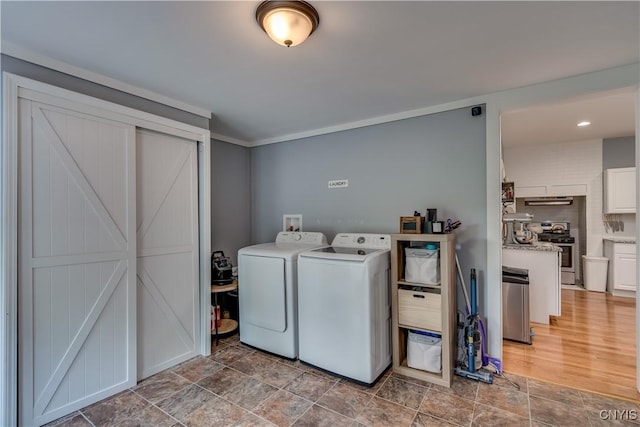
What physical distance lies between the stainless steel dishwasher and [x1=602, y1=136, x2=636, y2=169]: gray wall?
3.28m

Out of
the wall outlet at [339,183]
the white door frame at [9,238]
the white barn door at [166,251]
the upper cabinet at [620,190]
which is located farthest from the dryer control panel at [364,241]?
the upper cabinet at [620,190]

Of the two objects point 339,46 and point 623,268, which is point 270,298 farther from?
point 623,268

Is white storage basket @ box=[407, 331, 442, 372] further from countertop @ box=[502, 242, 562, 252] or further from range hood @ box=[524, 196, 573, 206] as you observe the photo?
range hood @ box=[524, 196, 573, 206]

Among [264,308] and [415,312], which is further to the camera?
[264,308]

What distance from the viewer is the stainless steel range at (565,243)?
17.2ft

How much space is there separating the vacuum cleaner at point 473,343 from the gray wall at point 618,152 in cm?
432

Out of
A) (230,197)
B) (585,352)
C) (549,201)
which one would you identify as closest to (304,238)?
(230,197)

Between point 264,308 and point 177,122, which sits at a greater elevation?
point 177,122

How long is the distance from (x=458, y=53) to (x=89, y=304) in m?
3.01

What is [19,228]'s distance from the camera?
178 cm

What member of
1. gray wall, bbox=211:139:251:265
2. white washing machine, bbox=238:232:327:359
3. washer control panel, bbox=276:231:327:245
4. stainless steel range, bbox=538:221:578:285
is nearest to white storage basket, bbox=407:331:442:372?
white washing machine, bbox=238:232:327:359

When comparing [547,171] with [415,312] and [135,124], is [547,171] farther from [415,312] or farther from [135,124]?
[135,124]

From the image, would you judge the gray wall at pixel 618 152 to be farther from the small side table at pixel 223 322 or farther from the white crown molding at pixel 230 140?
the small side table at pixel 223 322

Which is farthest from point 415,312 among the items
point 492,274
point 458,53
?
point 458,53
